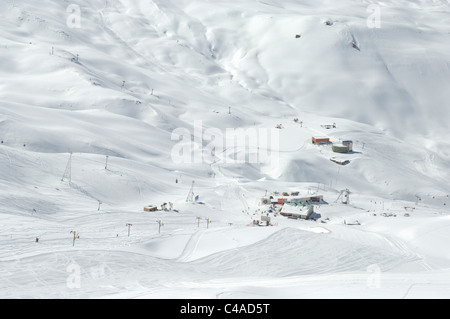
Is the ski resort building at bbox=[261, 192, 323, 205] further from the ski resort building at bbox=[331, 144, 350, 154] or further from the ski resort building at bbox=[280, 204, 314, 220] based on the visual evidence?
the ski resort building at bbox=[331, 144, 350, 154]

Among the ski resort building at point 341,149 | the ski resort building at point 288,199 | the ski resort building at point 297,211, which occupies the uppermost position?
the ski resort building at point 341,149

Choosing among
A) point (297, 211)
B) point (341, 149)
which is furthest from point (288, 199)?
point (341, 149)

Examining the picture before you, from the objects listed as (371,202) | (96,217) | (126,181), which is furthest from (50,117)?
(371,202)

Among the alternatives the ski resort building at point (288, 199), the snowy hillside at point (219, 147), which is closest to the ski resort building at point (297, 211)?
the snowy hillside at point (219, 147)

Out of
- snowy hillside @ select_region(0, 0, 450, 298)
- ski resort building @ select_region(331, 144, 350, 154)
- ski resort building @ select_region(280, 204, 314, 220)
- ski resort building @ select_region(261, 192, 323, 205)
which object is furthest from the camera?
ski resort building @ select_region(331, 144, 350, 154)

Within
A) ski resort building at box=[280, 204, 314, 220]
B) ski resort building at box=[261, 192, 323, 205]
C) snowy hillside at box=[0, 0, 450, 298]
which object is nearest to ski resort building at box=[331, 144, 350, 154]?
snowy hillside at box=[0, 0, 450, 298]

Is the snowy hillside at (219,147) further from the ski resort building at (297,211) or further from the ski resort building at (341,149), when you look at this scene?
the ski resort building at (341,149)

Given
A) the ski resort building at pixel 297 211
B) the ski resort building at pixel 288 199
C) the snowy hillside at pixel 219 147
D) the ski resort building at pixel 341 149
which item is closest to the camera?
the snowy hillside at pixel 219 147

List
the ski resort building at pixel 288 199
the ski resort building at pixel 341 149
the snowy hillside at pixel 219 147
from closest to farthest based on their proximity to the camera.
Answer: the snowy hillside at pixel 219 147 → the ski resort building at pixel 288 199 → the ski resort building at pixel 341 149
